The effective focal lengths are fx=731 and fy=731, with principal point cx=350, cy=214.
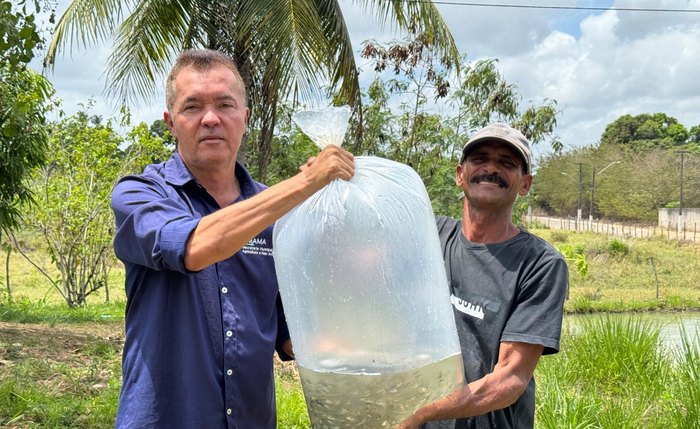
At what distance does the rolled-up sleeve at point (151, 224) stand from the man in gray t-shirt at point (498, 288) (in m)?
0.75

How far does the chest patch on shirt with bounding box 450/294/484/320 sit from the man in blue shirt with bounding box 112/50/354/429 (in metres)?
0.51

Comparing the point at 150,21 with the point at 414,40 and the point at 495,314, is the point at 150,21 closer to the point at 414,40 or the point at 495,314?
the point at 414,40

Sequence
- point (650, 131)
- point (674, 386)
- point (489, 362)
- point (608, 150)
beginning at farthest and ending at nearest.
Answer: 1. point (650, 131)
2. point (608, 150)
3. point (674, 386)
4. point (489, 362)

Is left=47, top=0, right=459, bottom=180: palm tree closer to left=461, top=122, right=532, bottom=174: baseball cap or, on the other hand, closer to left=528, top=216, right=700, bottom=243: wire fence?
left=461, top=122, right=532, bottom=174: baseball cap

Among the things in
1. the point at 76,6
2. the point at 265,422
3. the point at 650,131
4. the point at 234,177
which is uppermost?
the point at 650,131

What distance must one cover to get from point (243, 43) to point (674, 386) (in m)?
5.21

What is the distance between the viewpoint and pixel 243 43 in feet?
25.1

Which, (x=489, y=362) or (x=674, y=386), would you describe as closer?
(x=489, y=362)

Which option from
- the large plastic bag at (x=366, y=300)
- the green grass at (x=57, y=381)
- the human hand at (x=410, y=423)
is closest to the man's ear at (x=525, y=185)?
the large plastic bag at (x=366, y=300)

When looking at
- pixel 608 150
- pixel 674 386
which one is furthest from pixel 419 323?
pixel 608 150

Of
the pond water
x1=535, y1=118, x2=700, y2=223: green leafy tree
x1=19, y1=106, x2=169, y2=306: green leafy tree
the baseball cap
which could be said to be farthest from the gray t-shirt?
x1=535, y1=118, x2=700, y2=223: green leafy tree

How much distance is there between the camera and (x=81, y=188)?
1062cm

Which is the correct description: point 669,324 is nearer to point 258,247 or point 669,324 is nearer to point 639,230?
point 258,247

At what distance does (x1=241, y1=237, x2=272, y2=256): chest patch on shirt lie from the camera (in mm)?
1834
